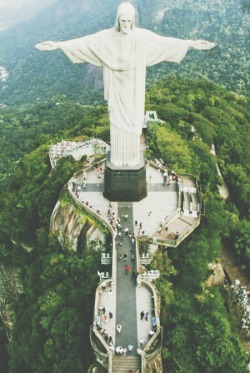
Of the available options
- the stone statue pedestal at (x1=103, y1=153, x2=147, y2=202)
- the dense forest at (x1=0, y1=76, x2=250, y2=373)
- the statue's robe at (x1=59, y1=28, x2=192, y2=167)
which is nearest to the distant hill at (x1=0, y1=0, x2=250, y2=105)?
the dense forest at (x1=0, y1=76, x2=250, y2=373)

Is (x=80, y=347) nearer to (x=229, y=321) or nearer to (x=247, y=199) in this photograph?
(x=229, y=321)

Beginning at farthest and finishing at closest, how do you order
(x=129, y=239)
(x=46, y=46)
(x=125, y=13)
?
(x=129, y=239) → (x=46, y=46) → (x=125, y=13)

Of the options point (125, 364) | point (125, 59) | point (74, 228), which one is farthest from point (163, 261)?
point (125, 59)

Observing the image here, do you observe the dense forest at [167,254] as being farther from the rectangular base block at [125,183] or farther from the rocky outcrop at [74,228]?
the rectangular base block at [125,183]

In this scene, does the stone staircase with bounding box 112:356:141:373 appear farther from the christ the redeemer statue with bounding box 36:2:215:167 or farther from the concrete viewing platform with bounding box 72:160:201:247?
the christ the redeemer statue with bounding box 36:2:215:167

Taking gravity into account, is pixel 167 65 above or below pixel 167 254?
below

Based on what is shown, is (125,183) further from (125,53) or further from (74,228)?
(125,53)
